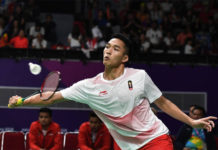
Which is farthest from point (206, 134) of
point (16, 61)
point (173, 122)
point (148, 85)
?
point (16, 61)

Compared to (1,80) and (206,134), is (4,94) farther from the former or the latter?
(206,134)

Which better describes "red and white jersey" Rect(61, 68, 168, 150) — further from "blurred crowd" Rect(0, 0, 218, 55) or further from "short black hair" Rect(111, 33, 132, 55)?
"blurred crowd" Rect(0, 0, 218, 55)

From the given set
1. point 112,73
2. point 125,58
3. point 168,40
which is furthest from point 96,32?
point 112,73

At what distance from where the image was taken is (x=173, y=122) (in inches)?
399

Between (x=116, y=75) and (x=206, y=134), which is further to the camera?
(x=206, y=134)

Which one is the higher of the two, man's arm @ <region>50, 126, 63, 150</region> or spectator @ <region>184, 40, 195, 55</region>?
spectator @ <region>184, 40, 195, 55</region>

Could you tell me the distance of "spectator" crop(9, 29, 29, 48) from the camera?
11062 mm

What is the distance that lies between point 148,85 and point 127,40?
0.51 m

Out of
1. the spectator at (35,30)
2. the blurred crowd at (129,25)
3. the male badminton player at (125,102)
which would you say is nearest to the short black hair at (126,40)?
the male badminton player at (125,102)

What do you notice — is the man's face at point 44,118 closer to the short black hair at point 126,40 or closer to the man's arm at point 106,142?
the man's arm at point 106,142

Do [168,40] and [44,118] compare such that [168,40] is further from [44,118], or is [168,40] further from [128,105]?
[128,105]

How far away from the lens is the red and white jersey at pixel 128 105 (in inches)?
152

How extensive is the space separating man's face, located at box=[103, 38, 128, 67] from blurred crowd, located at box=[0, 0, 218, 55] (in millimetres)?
6619

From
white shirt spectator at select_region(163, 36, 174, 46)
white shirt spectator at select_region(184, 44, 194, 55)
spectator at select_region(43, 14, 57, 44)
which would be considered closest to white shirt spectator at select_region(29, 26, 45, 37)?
spectator at select_region(43, 14, 57, 44)
